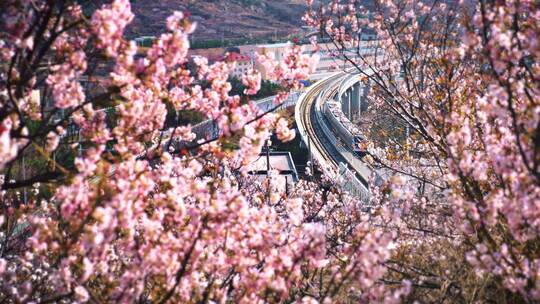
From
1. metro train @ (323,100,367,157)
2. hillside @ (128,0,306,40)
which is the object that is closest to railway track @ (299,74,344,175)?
metro train @ (323,100,367,157)

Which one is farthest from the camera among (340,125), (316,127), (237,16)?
(237,16)

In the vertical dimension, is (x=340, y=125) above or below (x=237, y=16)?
below

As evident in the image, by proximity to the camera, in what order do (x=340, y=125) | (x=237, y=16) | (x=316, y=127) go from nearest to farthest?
(x=340, y=125)
(x=316, y=127)
(x=237, y=16)

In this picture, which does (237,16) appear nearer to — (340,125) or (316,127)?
(316,127)

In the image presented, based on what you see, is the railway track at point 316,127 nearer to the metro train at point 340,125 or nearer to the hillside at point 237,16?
the metro train at point 340,125

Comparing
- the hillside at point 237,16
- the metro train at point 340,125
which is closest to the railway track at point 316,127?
the metro train at point 340,125

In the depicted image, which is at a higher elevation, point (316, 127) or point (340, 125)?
point (340, 125)

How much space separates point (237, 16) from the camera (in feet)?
462

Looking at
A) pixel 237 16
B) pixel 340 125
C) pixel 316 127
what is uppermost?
pixel 237 16

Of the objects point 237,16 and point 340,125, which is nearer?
point 340,125

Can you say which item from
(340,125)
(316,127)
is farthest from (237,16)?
(340,125)

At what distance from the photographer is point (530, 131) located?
3.49 meters

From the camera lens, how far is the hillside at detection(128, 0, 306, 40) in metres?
115

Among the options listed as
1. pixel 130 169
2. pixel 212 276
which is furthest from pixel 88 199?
pixel 212 276
